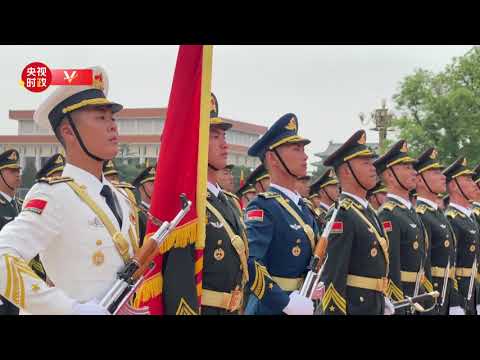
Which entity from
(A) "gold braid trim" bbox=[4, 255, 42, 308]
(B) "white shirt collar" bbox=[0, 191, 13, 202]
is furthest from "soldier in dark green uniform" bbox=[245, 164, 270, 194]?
(A) "gold braid trim" bbox=[4, 255, 42, 308]

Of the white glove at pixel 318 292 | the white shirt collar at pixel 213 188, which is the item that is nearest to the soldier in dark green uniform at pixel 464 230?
the white glove at pixel 318 292

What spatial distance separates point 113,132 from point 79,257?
73 cm

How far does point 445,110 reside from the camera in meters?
33.6

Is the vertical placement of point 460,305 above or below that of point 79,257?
below

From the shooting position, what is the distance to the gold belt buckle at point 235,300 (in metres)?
5.34

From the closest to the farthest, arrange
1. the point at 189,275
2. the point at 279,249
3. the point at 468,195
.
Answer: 1. the point at 189,275
2. the point at 279,249
3. the point at 468,195

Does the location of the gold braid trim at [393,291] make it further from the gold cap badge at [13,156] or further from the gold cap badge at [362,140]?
the gold cap badge at [13,156]

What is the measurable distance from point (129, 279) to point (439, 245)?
559 cm

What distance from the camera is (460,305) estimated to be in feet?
29.2

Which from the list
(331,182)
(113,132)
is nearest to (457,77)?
(331,182)

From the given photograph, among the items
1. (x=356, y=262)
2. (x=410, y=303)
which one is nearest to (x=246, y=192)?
(x=410, y=303)

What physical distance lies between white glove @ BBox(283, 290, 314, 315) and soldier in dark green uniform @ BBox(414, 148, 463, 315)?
133 inches

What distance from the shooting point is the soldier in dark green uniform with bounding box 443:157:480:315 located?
9125 millimetres
